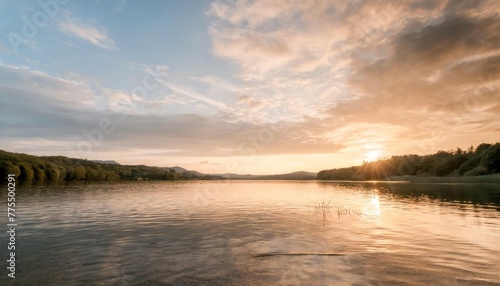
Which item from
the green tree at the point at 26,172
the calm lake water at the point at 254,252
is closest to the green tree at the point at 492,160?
the calm lake water at the point at 254,252

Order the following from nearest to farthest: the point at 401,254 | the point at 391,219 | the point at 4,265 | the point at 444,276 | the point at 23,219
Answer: the point at 444,276 → the point at 4,265 → the point at 401,254 → the point at 23,219 → the point at 391,219

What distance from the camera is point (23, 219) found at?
3812 centimetres

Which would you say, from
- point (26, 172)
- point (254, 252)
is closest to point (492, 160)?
point (254, 252)

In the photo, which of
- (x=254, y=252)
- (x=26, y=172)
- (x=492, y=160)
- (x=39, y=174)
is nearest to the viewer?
(x=254, y=252)

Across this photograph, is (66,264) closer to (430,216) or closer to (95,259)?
(95,259)

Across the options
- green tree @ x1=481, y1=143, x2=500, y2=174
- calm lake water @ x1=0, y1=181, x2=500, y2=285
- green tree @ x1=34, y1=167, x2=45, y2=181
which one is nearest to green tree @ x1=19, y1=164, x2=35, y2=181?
green tree @ x1=34, y1=167, x2=45, y2=181

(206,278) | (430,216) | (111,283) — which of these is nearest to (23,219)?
(111,283)

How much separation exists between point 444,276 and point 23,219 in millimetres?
46727

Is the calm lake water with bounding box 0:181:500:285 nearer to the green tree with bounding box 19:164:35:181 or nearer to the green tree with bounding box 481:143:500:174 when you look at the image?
the green tree with bounding box 19:164:35:181

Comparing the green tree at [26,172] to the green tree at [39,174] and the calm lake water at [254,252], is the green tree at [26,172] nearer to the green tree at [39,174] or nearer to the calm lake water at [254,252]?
the green tree at [39,174]

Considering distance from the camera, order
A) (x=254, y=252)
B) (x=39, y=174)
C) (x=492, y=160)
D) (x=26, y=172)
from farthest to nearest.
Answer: (x=39, y=174) → (x=26, y=172) → (x=492, y=160) → (x=254, y=252)

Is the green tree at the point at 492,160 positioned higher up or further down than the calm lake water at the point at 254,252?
higher up

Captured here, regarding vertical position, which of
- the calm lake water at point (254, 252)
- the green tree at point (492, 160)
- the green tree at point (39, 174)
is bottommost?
the calm lake water at point (254, 252)

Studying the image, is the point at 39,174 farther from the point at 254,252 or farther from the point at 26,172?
the point at 254,252
